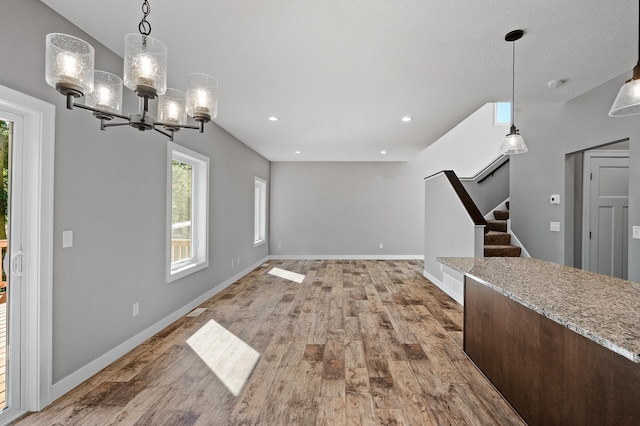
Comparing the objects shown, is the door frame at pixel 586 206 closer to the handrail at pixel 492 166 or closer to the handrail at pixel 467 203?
the handrail at pixel 467 203

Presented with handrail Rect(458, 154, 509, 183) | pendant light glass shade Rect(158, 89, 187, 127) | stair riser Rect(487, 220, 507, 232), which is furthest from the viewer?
handrail Rect(458, 154, 509, 183)

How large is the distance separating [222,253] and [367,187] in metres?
4.44

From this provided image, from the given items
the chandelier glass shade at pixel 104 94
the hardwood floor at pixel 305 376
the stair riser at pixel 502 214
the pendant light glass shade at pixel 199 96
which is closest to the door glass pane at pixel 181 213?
the hardwood floor at pixel 305 376

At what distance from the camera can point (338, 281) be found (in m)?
5.62

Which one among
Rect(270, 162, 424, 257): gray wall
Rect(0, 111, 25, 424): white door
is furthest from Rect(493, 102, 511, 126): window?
Rect(0, 111, 25, 424): white door

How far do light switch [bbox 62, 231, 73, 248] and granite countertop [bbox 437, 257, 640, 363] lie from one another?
2.77 m

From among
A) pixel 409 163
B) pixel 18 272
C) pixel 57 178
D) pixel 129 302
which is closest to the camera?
pixel 18 272

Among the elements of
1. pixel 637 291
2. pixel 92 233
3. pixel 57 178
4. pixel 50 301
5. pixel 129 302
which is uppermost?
pixel 57 178

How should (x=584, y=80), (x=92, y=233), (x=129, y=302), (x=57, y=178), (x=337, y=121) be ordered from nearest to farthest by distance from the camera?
1. (x=57, y=178)
2. (x=92, y=233)
3. (x=129, y=302)
4. (x=584, y=80)
5. (x=337, y=121)

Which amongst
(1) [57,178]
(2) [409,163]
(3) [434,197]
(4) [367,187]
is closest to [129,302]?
(1) [57,178]

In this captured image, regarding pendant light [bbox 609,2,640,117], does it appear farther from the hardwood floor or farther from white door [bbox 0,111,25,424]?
white door [bbox 0,111,25,424]

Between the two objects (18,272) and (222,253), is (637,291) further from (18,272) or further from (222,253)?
(222,253)

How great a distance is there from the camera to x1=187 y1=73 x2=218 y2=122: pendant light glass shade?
5.32 feet

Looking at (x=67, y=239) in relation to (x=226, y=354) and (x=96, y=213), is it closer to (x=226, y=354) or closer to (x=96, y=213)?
(x=96, y=213)
